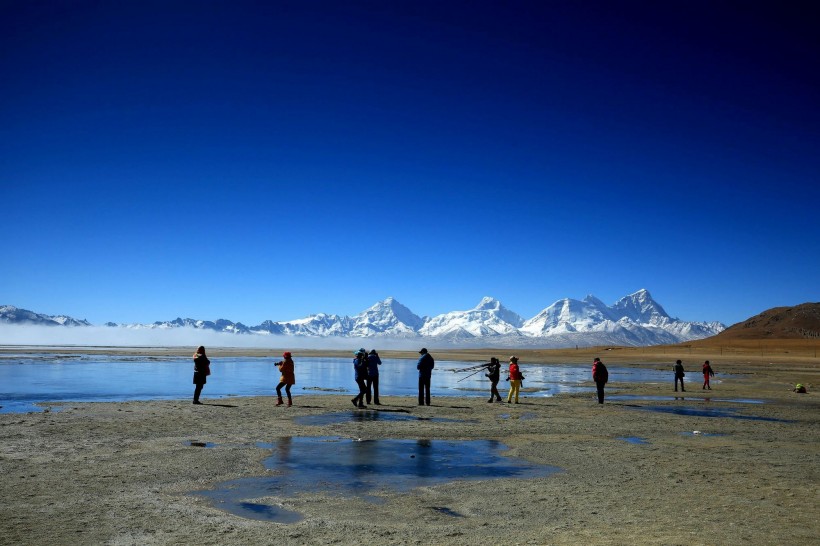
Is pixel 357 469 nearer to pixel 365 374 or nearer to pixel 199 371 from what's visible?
pixel 365 374

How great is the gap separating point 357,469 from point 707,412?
1756 cm

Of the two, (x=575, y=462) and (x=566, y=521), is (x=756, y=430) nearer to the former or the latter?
(x=575, y=462)

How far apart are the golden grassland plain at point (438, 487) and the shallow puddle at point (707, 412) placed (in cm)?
122

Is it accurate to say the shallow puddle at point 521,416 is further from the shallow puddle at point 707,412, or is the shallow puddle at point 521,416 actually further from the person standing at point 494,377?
the shallow puddle at point 707,412

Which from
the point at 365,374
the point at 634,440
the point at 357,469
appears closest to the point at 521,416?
the point at 634,440

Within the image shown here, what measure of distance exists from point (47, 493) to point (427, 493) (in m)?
6.24

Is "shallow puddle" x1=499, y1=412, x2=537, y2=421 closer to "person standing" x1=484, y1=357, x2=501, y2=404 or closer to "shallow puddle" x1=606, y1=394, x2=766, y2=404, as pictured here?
"person standing" x1=484, y1=357, x2=501, y2=404

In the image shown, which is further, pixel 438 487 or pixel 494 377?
pixel 494 377

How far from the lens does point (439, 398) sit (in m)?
29.7

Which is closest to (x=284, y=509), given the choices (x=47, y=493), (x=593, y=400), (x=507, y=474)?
(x=47, y=493)

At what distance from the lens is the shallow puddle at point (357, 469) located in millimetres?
Result: 10062

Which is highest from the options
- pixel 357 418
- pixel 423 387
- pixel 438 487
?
pixel 423 387

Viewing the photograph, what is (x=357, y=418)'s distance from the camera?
21016 mm

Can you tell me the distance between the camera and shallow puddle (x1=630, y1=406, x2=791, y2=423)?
22.2m
